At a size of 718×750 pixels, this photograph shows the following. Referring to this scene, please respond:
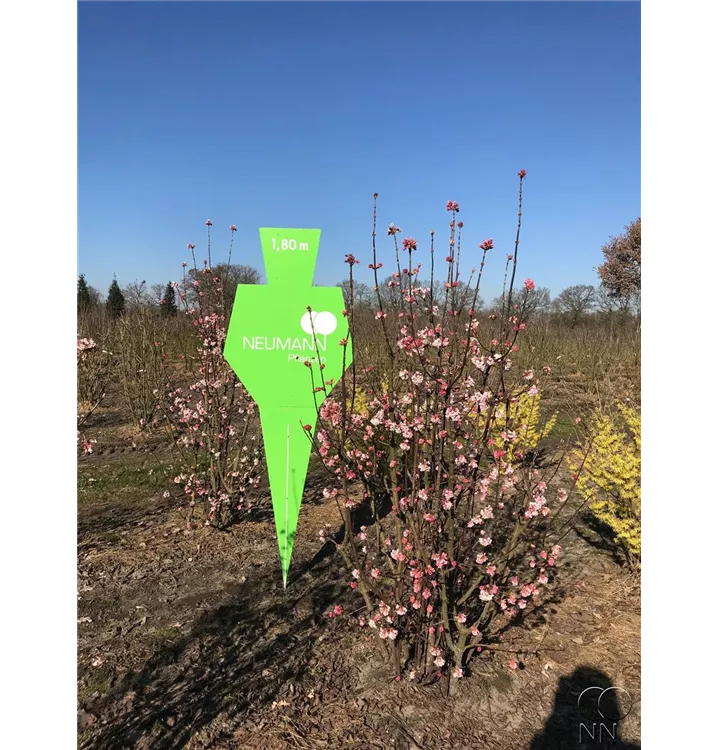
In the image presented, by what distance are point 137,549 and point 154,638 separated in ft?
3.98

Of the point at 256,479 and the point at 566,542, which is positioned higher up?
the point at 256,479

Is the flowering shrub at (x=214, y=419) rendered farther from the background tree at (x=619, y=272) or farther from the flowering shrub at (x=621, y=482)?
the background tree at (x=619, y=272)

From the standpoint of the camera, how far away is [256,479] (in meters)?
4.18

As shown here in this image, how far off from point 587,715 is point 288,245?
2779 millimetres

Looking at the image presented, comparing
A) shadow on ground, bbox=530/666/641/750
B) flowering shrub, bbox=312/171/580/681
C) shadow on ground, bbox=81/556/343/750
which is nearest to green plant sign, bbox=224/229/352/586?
shadow on ground, bbox=81/556/343/750

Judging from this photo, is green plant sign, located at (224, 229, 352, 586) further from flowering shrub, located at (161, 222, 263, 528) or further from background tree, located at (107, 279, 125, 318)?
background tree, located at (107, 279, 125, 318)

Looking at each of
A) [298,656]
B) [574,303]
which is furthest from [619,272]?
[298,656]

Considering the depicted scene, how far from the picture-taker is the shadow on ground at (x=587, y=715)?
1.84 m

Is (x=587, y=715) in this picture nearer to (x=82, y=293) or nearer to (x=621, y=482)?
(x=621, y=482)

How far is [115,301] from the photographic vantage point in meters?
10.4


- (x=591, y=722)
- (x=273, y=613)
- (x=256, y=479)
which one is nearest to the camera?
(x=591, y=722)
